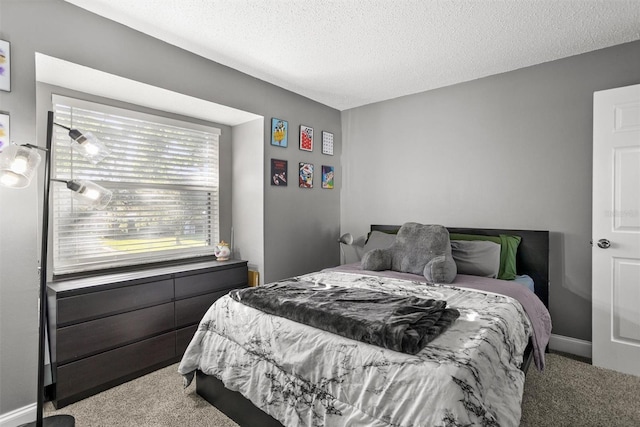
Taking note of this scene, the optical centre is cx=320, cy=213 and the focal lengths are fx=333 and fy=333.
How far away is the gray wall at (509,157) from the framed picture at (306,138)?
0.71 m

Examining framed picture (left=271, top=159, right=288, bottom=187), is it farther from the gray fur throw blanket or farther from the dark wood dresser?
the gray fur throw blanket

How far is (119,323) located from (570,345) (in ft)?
11.8

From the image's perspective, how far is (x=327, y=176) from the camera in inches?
163

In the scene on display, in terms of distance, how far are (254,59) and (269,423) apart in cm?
269

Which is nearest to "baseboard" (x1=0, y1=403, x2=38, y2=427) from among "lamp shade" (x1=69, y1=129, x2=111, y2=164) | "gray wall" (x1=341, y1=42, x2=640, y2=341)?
"lamp shade" (x1=69, y1=129, x2=111, y2=164)

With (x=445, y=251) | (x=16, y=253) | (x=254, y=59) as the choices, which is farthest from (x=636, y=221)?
(x=16, y=253)

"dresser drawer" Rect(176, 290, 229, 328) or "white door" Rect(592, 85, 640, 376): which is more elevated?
"white door" Rect(592, 85, 640, 376)

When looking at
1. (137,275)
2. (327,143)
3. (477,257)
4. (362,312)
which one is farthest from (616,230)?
(137,275)

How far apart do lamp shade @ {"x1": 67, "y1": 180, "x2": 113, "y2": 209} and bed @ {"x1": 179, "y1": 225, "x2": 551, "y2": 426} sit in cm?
94

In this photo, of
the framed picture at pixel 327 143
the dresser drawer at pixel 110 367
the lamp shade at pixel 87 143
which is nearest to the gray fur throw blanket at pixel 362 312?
the dresser drawer at pixel 110 367

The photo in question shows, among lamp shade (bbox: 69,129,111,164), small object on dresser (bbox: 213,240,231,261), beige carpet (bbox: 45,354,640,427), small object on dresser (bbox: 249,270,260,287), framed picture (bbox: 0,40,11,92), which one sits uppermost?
framed picture (bbox: 0,40,11,92)

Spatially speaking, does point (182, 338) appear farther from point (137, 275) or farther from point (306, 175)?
point (306, 175)

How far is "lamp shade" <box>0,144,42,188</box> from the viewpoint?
1.49 metres

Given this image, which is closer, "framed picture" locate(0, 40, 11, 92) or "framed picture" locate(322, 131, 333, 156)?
"framed picture" locate(0, 40, 11, 92)
